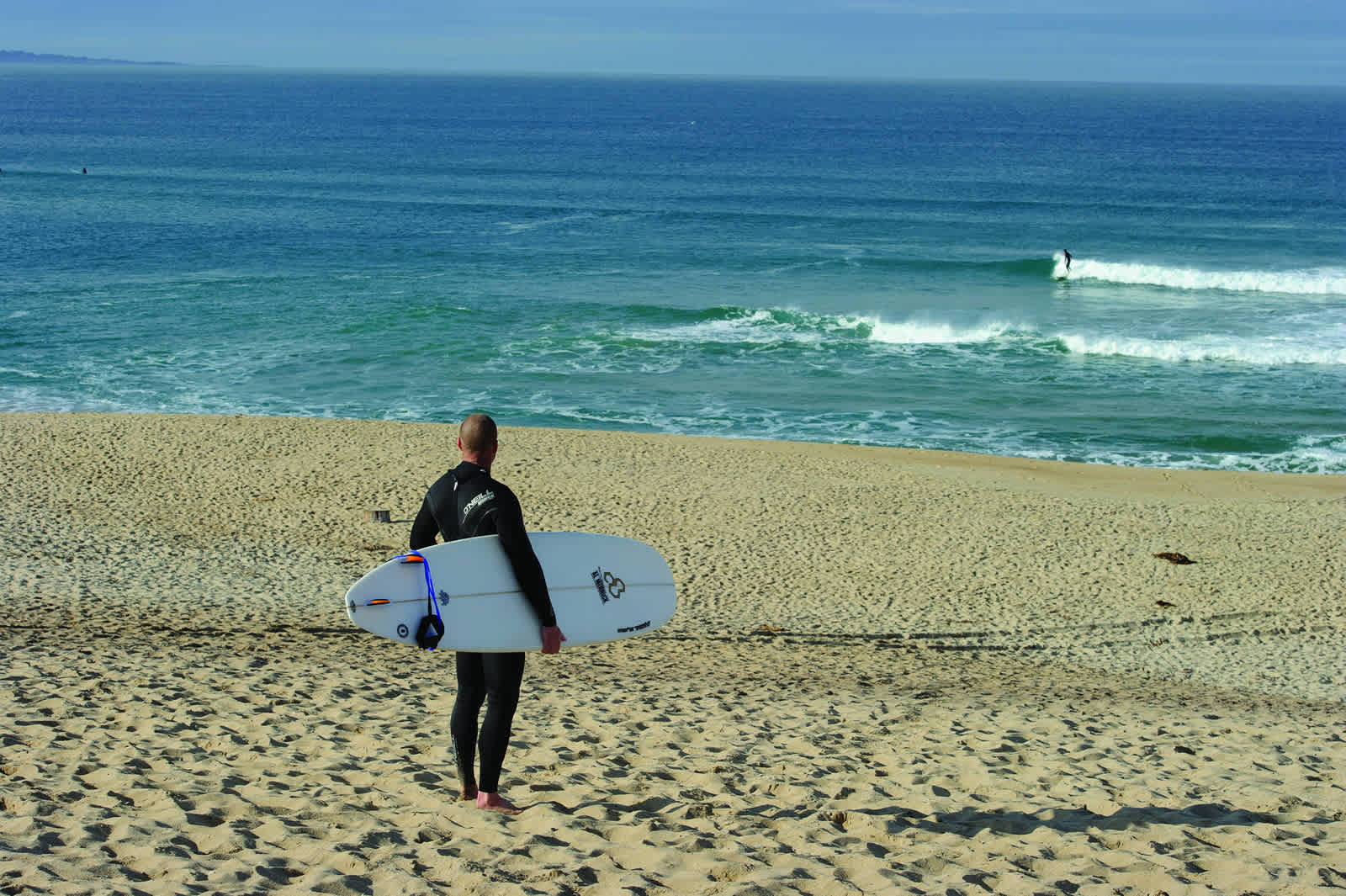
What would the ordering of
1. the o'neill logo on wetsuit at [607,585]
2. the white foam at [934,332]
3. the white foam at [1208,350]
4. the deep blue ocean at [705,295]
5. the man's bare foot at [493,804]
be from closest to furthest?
the man's bare foot at [493,804] → the o'neill logo on wetsuit at [607,585] → the deep blue ocean at [705,295] → the white foam at [1208,350] → the white foam at [934,332]

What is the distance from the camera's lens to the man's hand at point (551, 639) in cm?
471

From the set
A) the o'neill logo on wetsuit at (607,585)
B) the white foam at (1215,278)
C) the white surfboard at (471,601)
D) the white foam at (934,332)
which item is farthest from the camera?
the white foam at (1215,278)

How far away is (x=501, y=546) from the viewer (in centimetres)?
469

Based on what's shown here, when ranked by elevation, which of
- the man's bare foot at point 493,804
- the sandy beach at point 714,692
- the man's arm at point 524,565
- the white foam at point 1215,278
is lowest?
the sandy beach at point 714,692

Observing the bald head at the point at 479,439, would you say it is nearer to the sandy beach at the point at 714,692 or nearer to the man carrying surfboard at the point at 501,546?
the man carrying surfboard at the point at 501,546

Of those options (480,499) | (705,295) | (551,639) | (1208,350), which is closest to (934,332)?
(1208,350)

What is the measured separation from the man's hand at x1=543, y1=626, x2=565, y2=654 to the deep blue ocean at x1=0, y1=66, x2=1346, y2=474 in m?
16.9

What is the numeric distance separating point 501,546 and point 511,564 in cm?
9

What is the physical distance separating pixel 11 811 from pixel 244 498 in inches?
437

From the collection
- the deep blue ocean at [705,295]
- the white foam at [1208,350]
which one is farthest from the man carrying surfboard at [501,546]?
the white foam at [1208,350]

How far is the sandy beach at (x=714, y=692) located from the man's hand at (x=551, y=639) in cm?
79

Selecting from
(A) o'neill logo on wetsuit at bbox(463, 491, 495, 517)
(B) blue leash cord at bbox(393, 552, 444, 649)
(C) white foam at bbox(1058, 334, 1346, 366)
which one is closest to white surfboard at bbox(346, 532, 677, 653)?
(B) blue leash cord at bbox(393, 552, 444, 649)

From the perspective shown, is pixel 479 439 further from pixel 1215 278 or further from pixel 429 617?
pixel 1215 278

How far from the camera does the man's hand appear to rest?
4711 millimetres
